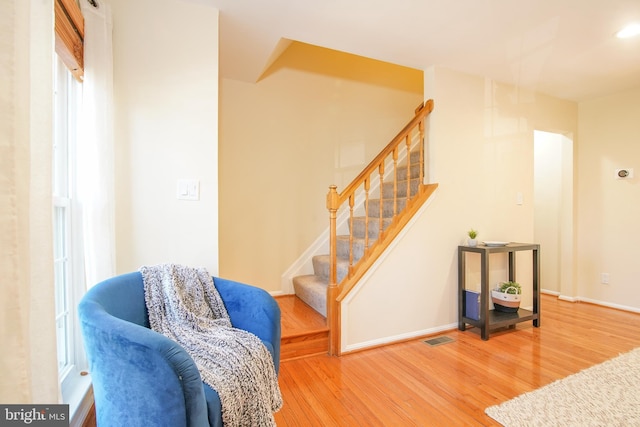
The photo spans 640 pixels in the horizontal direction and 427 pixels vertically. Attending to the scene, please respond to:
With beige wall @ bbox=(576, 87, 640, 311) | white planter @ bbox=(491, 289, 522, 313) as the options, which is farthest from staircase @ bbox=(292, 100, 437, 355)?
beige wall @ bbox=(576, 87, 640, 311)

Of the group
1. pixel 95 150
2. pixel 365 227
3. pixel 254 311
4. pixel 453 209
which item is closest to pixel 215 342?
pixel 254 311

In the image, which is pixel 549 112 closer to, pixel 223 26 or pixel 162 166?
pixel 223 26

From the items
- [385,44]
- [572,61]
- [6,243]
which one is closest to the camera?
[6,243]

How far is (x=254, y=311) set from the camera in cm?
148

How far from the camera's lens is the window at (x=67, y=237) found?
60.2 inches

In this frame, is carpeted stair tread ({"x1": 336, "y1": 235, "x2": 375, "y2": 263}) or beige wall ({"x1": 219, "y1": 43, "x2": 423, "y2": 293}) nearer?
carpeted stair tread ({"x1": 336, "y1": 235, "x2": 375, "y2": 263})

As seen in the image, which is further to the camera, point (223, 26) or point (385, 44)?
point (385, 44)

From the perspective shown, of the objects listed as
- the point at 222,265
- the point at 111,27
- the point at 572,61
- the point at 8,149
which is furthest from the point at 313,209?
the point at 8,149

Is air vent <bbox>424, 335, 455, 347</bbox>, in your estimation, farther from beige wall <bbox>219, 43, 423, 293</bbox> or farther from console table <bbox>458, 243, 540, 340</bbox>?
beige wall <bbox>219, 43, 423, 293</bbox>

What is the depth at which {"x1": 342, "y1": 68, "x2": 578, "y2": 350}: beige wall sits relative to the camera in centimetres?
254

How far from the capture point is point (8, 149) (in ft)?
1.66

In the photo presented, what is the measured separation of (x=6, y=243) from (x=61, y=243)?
134 centimetres

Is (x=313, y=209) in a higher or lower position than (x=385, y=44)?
lower

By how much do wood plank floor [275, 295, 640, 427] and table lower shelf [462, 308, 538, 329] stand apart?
0.12 m
